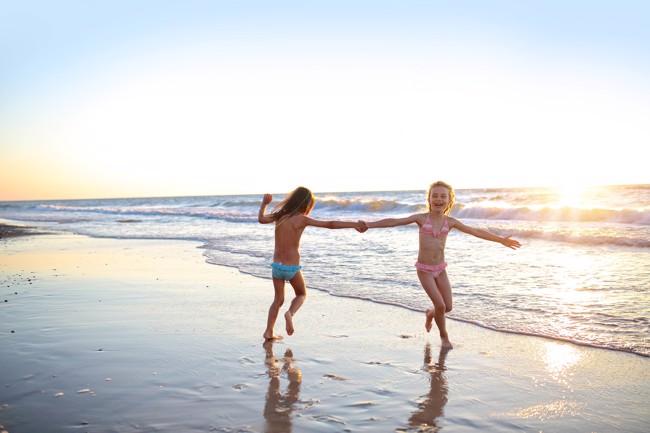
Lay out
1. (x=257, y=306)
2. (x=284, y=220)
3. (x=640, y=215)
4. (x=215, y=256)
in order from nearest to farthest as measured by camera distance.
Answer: (x=284, y=220) → (x=257, y=306) → (x=215, y=256) → (x=640, y=215)

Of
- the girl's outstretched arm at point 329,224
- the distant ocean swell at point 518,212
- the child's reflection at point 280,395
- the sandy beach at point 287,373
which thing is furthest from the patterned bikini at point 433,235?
the distant ocean swell at point 518,212

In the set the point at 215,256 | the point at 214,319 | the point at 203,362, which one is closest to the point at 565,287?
the point at 214,319

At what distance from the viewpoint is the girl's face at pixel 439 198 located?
19.3 feet

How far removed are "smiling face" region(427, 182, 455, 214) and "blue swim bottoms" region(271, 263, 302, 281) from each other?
1.59 m

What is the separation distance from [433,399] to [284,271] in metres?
2.44

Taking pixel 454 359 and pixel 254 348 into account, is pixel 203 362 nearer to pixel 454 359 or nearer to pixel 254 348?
pixel 254 348

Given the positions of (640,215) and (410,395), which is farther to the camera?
(640,215)

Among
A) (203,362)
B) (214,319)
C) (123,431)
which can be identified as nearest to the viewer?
(123,431)

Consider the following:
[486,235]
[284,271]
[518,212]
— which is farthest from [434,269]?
[518,212]

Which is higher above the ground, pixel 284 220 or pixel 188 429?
pixel 284 220

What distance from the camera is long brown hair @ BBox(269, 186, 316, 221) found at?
236 inches

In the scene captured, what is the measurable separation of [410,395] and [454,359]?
108 cm

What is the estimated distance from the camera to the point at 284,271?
5891 mm

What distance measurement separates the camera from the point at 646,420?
3.53 metres
